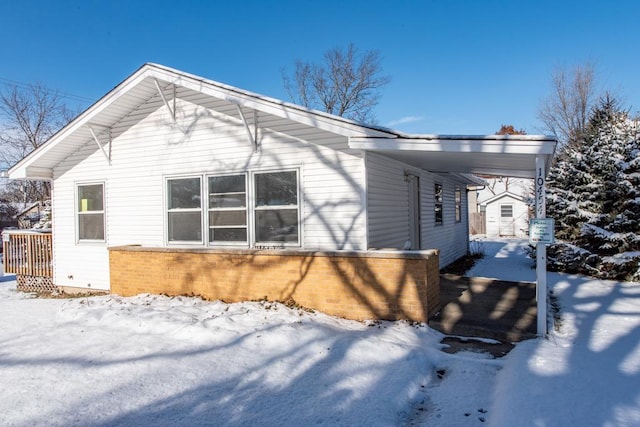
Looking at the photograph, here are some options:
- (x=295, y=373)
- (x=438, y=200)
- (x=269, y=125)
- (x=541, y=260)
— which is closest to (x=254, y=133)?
(x=269, y=125)

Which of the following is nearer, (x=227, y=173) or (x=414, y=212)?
(x=227, y=173)

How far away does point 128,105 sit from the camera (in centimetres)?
910

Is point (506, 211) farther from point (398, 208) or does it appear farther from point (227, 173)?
point (227, 173)

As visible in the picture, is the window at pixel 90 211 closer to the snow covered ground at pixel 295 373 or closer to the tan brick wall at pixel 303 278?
the tan brick wall at pixel 303 278

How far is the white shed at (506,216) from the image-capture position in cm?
2900

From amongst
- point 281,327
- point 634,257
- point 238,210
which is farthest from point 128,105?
point 634,257

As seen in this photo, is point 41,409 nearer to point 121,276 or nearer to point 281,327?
point 281,327

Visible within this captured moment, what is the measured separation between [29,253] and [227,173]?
22.3ft

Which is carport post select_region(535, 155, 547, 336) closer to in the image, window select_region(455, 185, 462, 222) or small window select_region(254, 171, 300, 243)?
small window select_region(254, 171, 300, 243)

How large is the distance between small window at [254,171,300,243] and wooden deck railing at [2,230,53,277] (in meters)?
6.58

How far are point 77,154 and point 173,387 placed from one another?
8.08m

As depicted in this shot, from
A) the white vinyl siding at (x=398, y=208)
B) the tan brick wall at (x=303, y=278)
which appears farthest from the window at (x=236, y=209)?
the white vinyl siding at (x=398, y=208)

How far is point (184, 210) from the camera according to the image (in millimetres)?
8828

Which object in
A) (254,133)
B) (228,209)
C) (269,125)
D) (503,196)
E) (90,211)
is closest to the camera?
(269,125)
